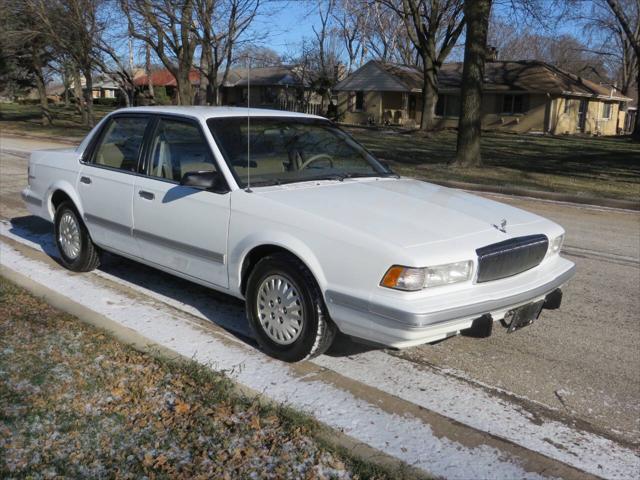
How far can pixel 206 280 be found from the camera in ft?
16.1

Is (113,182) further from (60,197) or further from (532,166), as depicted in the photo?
(532,166)

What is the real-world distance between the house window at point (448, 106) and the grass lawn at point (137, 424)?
39.8 m

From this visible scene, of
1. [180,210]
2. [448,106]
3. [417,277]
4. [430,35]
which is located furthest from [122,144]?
[448,106]

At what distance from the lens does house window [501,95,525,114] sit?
40219 millimetres

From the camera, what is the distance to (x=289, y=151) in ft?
17.3

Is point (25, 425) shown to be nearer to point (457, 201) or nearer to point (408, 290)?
point (408, 290)

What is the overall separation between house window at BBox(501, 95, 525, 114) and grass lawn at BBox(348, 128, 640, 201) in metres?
12.5

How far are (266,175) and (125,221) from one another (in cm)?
140

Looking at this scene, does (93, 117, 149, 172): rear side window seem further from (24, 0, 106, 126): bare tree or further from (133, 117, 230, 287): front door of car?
(24, 0, 106, 126): bare tree

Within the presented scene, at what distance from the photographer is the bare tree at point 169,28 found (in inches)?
984

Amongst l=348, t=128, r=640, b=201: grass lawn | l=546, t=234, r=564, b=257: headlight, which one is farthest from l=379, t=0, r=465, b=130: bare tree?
l=546, t=234, r=564, b=257: headlight

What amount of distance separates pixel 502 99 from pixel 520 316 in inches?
1523

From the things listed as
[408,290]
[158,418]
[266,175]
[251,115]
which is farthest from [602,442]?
[251,115]

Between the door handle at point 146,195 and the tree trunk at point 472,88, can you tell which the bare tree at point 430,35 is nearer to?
the tree trunk at point 472,88
